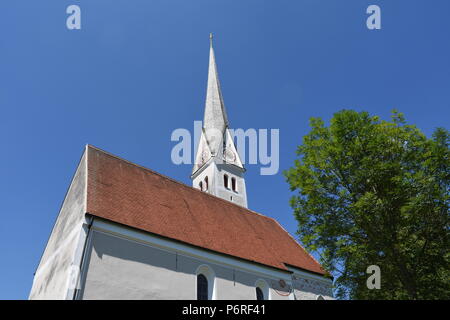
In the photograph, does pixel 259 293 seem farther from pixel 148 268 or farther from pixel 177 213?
pixel 148 268

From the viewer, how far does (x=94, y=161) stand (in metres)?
14.9

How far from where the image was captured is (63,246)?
40.7 feet

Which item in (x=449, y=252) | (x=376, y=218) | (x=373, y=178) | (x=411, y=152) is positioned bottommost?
(x=449, y=252)

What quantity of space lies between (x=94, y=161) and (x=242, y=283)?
27.6 feet

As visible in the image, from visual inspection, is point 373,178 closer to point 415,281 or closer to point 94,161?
point 415,281

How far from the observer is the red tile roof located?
13.0 metres

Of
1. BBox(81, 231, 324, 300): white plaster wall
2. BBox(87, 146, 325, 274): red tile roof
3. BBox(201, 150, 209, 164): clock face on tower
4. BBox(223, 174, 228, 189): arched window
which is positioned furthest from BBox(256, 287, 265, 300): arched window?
BBox(201, 150, 209, 164): clock face on tower

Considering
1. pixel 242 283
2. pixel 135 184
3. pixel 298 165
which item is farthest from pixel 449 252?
pixel 135 184

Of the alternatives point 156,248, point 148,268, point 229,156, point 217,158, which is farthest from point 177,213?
point 229,156

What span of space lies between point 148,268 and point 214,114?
31.1 m

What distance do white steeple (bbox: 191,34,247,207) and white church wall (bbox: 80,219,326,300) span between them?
19285mm

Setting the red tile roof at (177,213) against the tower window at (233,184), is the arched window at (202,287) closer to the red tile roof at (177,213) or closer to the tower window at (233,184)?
the red tile roof at (177,213)

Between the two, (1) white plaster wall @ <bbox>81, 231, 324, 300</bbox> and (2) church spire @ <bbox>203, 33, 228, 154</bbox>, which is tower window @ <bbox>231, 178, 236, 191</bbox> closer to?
(2) church spire @ <bbox>203, 33, 228, 154</bbox>

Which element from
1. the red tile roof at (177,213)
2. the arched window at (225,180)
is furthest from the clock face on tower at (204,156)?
the red tile roof at (177,213)
